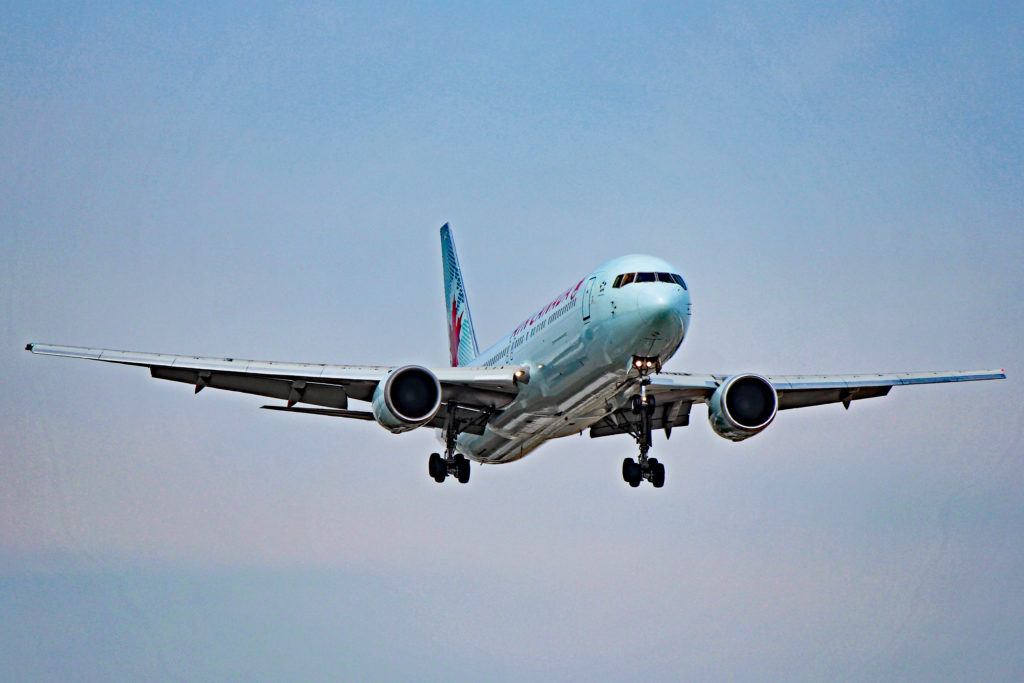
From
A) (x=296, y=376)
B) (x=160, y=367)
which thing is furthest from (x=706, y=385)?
(x=160, y=367)

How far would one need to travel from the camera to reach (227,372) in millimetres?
33375

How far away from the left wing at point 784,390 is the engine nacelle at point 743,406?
1.74 feet

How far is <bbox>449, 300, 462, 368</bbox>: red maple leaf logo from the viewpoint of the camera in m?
52.7

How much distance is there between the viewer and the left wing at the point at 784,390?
3528 centimetres

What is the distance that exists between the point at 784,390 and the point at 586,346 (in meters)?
8.68

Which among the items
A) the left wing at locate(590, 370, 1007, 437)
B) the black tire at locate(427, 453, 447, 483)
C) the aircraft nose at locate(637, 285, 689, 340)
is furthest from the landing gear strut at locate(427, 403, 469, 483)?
the aircraft nose at locate(637, 285, 689, 340)

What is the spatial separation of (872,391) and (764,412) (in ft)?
20.0

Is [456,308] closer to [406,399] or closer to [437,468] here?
[437,468]

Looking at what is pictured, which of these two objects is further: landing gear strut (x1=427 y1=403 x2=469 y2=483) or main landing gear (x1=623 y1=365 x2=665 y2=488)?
landing gear strut (x1=427 y1=403 x2=469 y2=483)

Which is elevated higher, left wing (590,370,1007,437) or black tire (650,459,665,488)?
left wing (590,370,1007,437)

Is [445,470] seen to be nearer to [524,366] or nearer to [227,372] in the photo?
[524,366]

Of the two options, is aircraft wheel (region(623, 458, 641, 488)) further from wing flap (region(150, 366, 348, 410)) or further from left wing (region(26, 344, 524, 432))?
wing flap (region(150, 366, 348, 410))

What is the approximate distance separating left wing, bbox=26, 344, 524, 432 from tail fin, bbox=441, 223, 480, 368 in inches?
574

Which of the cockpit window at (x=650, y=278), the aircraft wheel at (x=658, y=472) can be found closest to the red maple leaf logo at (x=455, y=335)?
the aircraft wheel at (x=658, y=472)
